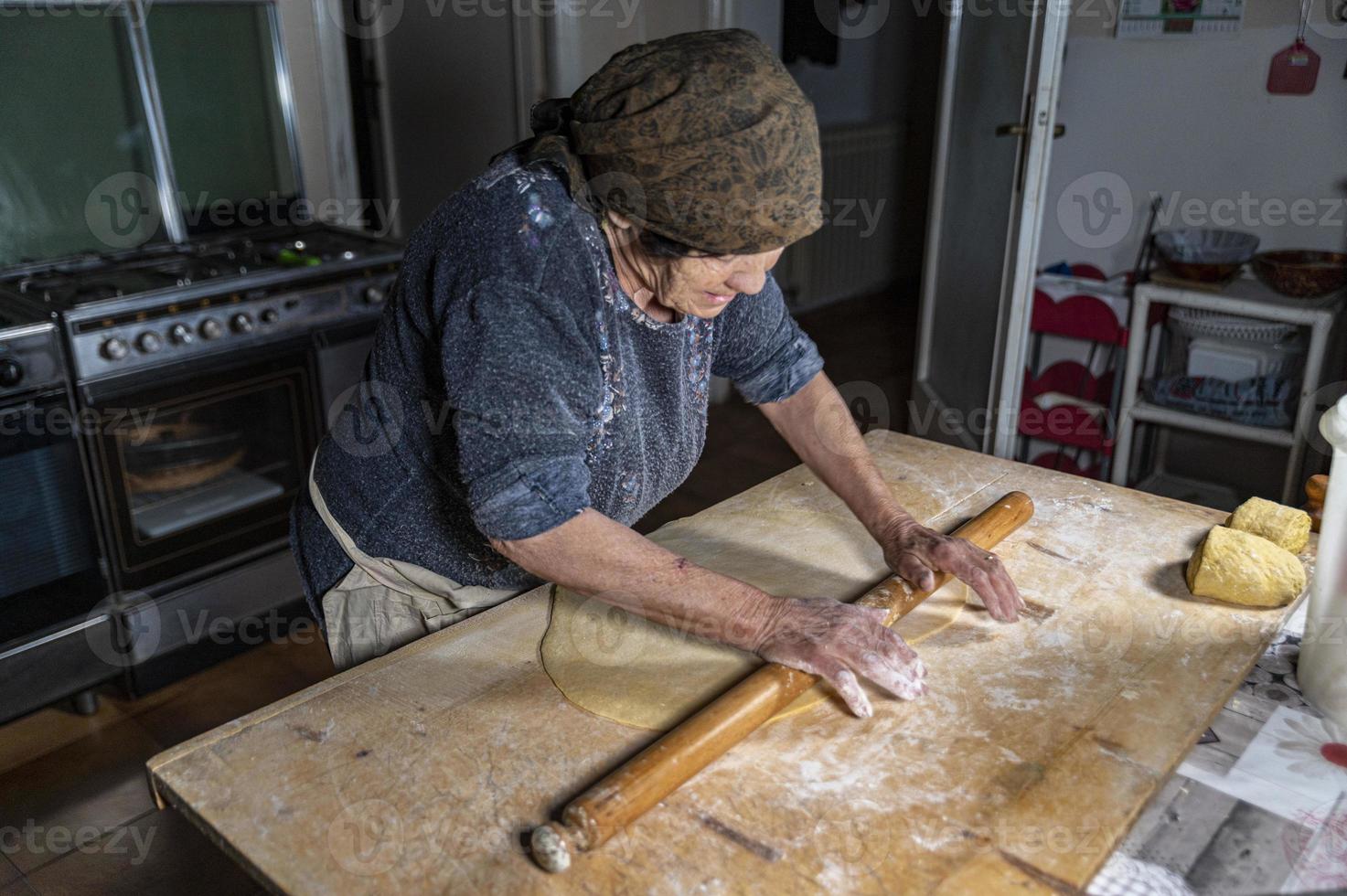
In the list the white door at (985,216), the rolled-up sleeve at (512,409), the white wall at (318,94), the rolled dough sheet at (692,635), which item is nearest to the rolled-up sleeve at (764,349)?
the rolled dough sheet at (692,635)

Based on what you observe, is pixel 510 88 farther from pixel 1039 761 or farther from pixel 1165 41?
pixel 1039 761

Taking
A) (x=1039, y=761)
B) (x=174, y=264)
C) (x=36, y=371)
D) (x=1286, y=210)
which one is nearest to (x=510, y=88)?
(x=174, y=264)

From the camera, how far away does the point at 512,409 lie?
0.98m

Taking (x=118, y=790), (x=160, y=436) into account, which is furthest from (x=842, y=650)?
(x=160, y=436)

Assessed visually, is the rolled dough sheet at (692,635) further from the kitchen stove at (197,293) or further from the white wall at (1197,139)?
the white wall at (1197,139)

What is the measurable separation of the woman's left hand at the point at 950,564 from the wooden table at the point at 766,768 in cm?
3

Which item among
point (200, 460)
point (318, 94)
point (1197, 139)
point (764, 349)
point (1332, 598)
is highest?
point (318, 94)

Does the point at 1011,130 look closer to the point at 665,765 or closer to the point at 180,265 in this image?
the point at 180,265

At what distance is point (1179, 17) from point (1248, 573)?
7.32ft

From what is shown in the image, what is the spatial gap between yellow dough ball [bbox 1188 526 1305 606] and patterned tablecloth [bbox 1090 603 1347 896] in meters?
0.12

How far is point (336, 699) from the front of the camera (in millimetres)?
1073

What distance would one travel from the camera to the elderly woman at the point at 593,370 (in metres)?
0.95

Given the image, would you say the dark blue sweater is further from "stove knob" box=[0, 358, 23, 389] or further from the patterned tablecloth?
"stove knob" box=[0, 358, 23, 389]

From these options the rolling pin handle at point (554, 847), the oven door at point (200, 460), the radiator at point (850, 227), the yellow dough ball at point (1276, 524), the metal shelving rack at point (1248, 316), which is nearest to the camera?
the rolling pin handle at point (554, 847)
